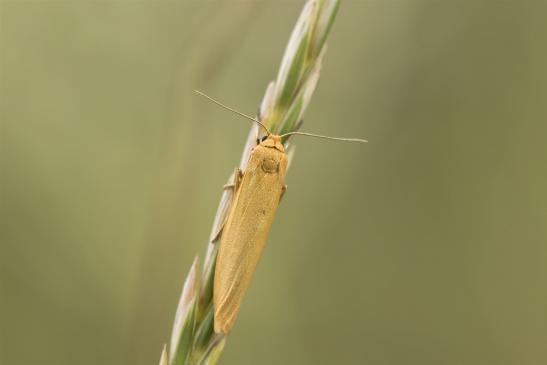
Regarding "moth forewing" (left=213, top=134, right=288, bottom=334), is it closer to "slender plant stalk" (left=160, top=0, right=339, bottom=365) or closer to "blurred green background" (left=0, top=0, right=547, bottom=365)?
"slender plant stalk" (left=160, top=0, right=339, bottom=365)

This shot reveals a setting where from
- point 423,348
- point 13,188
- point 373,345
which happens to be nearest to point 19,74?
point 13,188

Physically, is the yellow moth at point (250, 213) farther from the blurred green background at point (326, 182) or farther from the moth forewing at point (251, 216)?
the blurred green background at point (326, 182)

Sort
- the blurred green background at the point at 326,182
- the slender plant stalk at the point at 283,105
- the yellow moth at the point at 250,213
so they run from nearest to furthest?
the slender plant stalk at the point at 283,105
the yellow moth at the point at 250,213
the blurred green background at the point at 326,182

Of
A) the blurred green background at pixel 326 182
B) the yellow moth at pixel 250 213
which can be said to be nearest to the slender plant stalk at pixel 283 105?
the yellow moth at pixel 250 213

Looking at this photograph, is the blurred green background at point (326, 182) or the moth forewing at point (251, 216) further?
the blurred green background at point (326, 182)

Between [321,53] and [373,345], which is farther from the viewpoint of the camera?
[373,345]

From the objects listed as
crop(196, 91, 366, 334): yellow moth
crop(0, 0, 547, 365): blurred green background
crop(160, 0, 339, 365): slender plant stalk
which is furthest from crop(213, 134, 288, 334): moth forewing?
crop(0, 0, 547, 365): blurred green background

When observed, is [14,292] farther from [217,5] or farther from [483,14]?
[483,14]

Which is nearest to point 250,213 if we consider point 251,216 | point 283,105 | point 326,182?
point 251,216
